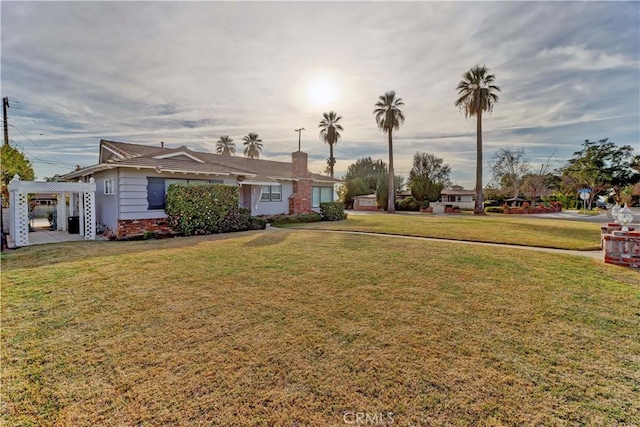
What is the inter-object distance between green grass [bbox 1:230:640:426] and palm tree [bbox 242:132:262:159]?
47246 millimetres

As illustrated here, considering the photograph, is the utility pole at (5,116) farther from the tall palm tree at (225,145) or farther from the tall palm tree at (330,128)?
the tall palm tree at (225,145)

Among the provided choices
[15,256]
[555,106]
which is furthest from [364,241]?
[555,106]

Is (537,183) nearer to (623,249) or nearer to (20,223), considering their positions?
(623,249)

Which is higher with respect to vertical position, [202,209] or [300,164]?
[300,164]

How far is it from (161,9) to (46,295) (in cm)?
848

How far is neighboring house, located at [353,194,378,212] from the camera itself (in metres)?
38.5

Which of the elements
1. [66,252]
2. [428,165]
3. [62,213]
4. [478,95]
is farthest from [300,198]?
[428,165]

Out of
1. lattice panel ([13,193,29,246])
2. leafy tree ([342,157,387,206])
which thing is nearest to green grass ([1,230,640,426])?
lattice panel ([13,193,29,246])

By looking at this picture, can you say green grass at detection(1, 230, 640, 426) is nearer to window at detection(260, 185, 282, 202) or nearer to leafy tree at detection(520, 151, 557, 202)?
window at detection(260, 185, 282, 202)

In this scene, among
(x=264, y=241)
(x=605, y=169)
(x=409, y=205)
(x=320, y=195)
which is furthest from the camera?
(x=605, y=169)

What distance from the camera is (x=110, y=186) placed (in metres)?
12.8

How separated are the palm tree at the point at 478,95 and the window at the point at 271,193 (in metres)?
20.9

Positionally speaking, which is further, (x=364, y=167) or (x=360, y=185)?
(x=364, y=167)

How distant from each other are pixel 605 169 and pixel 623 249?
178 ft
